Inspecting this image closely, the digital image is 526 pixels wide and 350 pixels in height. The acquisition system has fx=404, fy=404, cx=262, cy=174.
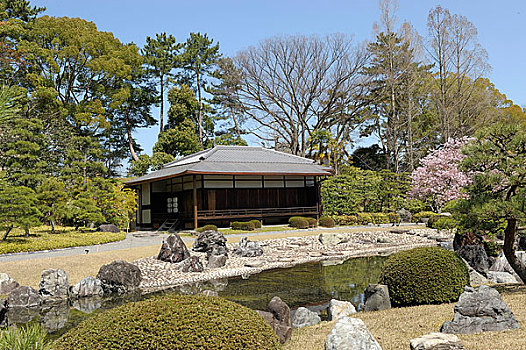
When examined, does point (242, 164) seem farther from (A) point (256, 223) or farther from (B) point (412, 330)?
(B) point (412, 330)

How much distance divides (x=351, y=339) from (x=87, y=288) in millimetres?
7376

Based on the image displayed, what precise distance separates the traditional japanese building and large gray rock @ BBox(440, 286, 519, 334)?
14499mm

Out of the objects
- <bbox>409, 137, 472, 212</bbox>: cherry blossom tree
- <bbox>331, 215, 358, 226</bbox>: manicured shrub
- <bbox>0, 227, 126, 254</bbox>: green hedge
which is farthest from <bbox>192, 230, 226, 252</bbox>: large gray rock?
<bbox>409, 137, 472, 212</bbox>: cherry blossom tree

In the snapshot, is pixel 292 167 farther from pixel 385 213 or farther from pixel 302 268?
pixel 302 268

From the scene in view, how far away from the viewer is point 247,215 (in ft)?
67.1

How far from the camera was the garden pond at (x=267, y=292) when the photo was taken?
7.49 m

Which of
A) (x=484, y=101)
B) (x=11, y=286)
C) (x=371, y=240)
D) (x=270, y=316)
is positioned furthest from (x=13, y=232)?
(x=484, y=101)

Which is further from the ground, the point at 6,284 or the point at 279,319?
the point at 279,319

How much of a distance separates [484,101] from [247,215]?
2363cm

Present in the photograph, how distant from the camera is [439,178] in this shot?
2347 cm

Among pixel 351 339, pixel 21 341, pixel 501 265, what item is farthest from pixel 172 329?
pixel 501 265

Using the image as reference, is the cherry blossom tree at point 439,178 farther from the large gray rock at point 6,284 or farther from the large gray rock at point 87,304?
the large gray rock at point 6,284

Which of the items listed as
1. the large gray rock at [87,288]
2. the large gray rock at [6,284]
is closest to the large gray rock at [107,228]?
the large gray rock at [6,284]

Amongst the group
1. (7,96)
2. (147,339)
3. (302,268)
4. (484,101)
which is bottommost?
(302,268)
